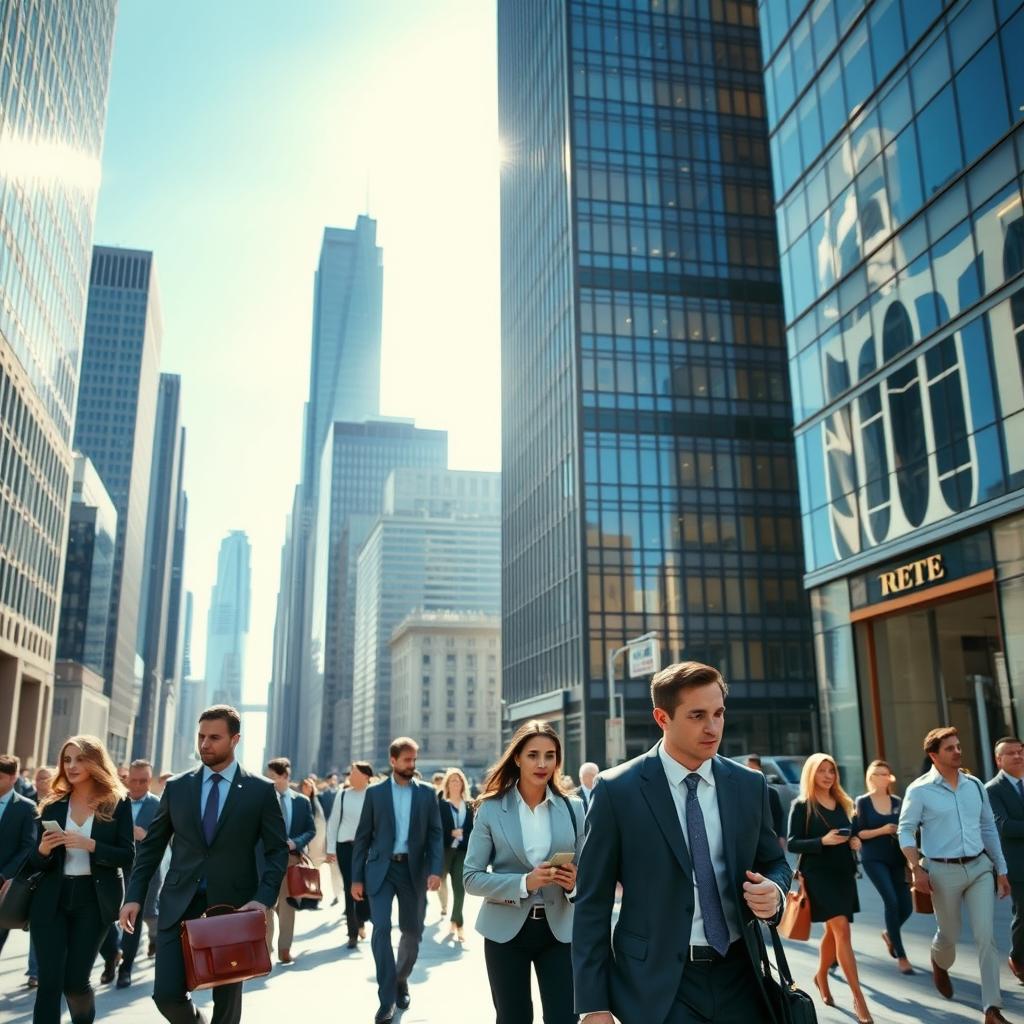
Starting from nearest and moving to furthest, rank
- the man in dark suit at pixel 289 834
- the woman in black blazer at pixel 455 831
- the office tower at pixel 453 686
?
the man in dark suit at pixel 289 834
the woman in black blazer at pixel 455 831
the office tower at pixel 453 686

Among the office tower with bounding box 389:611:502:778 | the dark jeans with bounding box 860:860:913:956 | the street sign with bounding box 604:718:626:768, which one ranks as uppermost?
the office tower with bounding box 389:611:502:778

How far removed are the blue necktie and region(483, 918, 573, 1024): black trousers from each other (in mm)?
2252

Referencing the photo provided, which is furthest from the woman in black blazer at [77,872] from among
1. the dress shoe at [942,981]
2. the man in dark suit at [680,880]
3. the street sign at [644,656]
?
the street sign at [644,656]

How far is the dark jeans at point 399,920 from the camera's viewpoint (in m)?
8.13

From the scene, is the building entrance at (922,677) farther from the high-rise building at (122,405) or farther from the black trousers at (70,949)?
the high-rise building at (122,405)

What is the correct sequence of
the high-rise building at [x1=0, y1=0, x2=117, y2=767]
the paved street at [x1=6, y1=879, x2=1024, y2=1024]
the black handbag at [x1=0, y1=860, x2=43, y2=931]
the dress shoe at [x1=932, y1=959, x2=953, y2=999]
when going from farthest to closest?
the high-rise building at [x1=0, y1=0, x2=117, y2=767]
the dress shoe at [x1=932, y1=959, x2=953, y2=999]
the paved street at [x1=6, y1=879, x2=1024, y2=1024]
the black handbag at [x1=0, y1=860, x2=43, y2=931]

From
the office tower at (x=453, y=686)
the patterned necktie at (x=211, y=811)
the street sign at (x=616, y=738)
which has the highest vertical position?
the office tower at (x=453, y=686)

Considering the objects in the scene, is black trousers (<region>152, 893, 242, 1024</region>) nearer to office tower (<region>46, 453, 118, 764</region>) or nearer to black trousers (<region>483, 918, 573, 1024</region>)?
black trousers (<region>483, 918, 573, 1024</region>)

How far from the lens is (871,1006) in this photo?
8359 millimetres

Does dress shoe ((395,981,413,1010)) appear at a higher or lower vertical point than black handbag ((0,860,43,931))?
lower

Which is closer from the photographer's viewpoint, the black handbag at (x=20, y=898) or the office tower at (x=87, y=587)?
the black handbag at (x=20, y=898)

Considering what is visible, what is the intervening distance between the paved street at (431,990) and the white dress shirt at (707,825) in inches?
205

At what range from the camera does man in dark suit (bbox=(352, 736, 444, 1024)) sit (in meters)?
8.57

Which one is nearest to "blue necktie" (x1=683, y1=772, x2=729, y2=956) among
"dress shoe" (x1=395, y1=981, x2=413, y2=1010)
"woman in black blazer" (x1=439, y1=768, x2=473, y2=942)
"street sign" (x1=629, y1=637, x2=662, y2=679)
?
"dress shoe" (x1=395, y1=981, x2=413, y2=1010)
